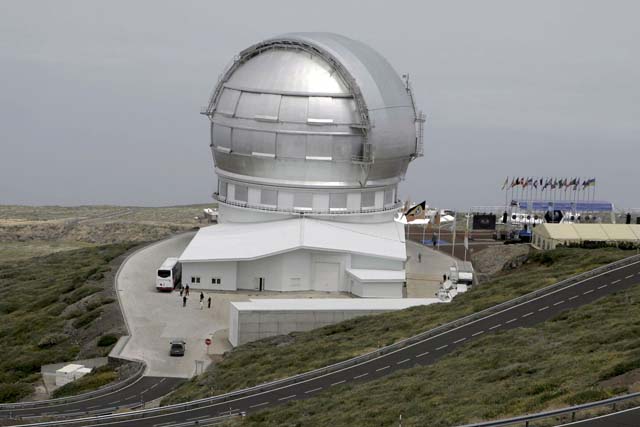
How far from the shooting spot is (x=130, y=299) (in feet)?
197

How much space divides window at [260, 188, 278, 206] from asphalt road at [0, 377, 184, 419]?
22.4 meters

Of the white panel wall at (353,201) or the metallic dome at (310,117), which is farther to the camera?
the white panel wall at (353,201)

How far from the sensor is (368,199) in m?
69.7

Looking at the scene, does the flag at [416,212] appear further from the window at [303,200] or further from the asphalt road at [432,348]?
the asphalt road at [432,348]

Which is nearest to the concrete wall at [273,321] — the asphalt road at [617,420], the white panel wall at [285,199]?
the white panel wall at [285,199]

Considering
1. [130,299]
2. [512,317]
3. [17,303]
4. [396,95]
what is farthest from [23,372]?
[396,95]

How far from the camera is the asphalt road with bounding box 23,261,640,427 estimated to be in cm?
3850

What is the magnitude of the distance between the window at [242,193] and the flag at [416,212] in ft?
40.5

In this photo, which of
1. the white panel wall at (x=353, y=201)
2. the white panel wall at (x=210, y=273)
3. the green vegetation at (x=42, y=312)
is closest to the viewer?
the green vegetation at (x=42, y=312)

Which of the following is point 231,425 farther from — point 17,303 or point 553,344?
point 17,303

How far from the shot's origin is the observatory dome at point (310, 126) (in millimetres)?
66188

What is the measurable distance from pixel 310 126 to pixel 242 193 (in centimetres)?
641

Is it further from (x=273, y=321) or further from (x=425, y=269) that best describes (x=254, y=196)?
(x=273, y=321)

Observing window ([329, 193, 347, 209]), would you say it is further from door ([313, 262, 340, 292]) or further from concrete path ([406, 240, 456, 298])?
concrete path ([406, 240, 456, 298])
